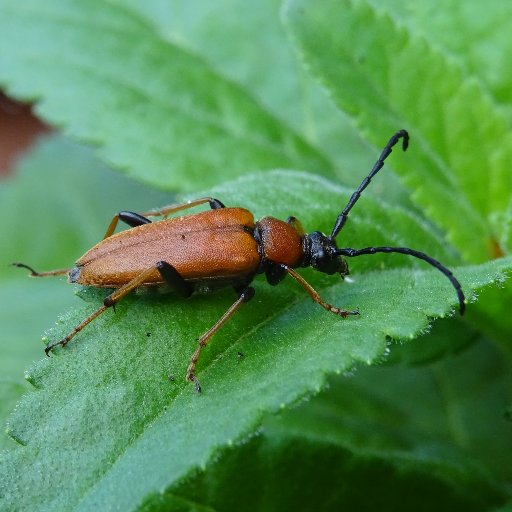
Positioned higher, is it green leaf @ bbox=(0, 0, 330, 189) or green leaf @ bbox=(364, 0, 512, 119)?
green leaf @ bbox=(364, 0, 512, 119)

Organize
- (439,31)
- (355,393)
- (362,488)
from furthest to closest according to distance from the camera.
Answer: (355,393), (439,31), (362,488)

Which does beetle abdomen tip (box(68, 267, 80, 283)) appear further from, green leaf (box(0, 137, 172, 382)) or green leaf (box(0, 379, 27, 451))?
green leaf (box(0, 137, 172, 382))

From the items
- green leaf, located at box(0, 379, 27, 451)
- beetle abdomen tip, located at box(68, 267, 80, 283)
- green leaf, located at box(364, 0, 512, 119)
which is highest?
green leaf, located at box(364, 0, 512, 119)

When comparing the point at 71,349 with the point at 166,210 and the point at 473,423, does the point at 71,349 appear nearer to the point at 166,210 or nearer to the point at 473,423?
the point at 166,210

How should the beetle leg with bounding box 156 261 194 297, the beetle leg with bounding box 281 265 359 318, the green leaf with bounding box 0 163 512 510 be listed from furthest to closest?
the beetle leg with bounding box 156 261 194 297
the beetle leg with bounding box 281 265 359 318
the green leaf with bounding box 0 163 512 510

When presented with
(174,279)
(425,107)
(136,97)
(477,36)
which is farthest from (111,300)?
(477,36)

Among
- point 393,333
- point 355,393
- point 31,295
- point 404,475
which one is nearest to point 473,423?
point 355,393

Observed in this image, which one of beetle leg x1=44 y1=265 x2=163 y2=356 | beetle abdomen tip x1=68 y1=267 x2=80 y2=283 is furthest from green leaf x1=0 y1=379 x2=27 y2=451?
beetle leg x1=44 y1=265 x2=163 y2=356
